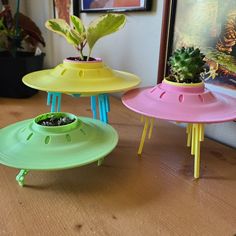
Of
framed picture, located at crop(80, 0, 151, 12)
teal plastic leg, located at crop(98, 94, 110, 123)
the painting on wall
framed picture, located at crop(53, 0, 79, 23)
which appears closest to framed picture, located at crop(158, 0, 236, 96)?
the painting on wall

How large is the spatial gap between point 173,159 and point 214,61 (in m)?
0.27

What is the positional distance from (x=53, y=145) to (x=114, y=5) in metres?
0.62

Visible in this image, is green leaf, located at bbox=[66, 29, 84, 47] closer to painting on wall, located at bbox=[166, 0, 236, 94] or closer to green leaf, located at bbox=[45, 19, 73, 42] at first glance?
→ green leaf, located at bbox=[45, 19, 73, 42]

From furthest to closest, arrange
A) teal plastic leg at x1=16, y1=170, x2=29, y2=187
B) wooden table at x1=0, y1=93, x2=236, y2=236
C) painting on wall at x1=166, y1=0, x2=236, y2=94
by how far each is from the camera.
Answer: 1. painting on wall at x1=166, y1=0, x2=236, y2=94
2. teal plastic leg at x1=16, y1=170, x2=29, y2=187
3. wooden table at x1=0, y1=93, x2=236, y2=236

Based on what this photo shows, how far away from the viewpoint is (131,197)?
49 cm

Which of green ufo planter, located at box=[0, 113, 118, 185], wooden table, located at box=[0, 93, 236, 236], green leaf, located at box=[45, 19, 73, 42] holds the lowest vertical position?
wooden table, located at box=[0, 93, 236, 236]

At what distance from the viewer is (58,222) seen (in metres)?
0.42

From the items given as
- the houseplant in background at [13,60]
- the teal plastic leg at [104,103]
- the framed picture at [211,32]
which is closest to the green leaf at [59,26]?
the teal plastic leg at [104,103]

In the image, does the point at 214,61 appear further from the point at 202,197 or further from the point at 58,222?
the point at 58,222

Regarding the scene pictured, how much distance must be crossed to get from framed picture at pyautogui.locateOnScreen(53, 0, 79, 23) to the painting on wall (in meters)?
0.51

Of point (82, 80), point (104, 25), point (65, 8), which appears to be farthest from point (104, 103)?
point (65, 8)

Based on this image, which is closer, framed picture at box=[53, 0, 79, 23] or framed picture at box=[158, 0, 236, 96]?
framed picture at box=[158, 0, 236, 96]

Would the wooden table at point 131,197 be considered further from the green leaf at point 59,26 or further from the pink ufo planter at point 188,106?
the green leaf at point 59,26

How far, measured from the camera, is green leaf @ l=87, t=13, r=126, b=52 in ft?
2.20
